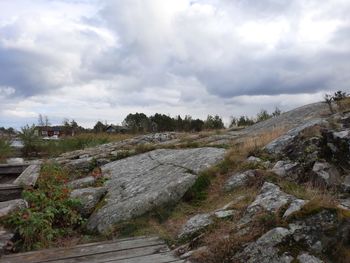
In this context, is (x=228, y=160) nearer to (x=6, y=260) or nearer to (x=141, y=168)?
(x=141, y=168)

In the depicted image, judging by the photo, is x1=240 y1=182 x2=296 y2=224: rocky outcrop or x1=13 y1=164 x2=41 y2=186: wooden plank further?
x1=13 y1=164 x2=41 y2=186: wooden plank

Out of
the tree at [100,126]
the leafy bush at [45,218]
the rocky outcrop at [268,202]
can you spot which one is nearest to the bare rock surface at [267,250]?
the rocky outcrop at [268,202]

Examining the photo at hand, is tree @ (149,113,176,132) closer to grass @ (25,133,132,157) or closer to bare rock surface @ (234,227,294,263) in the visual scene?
grass @ (25,133,132,157)

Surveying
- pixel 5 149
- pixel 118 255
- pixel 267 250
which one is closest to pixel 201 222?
pixel 118 255

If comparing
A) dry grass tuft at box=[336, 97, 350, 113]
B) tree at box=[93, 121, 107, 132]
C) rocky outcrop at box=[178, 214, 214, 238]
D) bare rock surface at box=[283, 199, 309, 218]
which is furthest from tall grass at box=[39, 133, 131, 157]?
bare rock surface at box=[283, 199, 309, 218]

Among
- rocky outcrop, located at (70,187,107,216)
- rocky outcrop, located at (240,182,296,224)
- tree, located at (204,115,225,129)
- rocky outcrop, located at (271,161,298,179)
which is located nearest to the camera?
rocky outcrop, located at (240,182,296,224)

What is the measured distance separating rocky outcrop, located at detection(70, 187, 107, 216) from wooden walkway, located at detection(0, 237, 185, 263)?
51.2 inches

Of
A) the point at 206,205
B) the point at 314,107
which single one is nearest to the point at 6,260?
the point at 206,205

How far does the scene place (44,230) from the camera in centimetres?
504

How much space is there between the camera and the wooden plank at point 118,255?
419cm

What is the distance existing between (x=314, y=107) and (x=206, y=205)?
6751mm

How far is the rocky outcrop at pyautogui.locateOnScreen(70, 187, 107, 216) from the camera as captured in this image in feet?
19.8

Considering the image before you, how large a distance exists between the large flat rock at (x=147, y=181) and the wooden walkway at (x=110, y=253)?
66cm

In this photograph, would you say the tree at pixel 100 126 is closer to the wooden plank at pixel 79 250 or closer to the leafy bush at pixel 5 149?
the leafy bush at pixel 5 149
